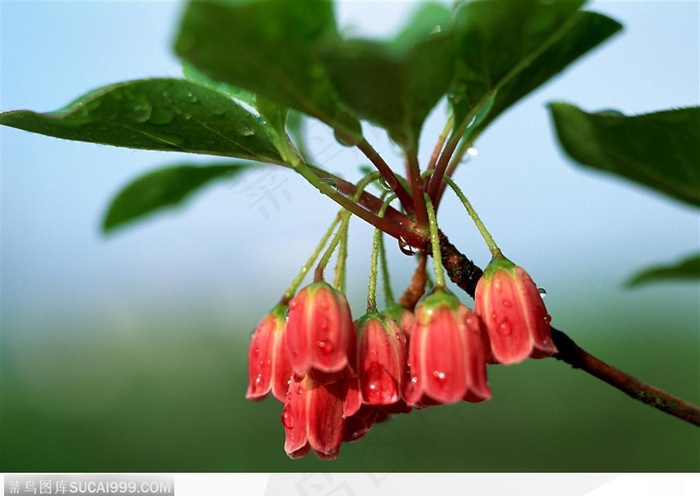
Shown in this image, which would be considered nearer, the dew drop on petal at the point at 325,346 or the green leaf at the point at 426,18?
the dew drop on petal at the point at 325,346

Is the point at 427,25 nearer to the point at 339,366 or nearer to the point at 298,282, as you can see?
the point at 298,282

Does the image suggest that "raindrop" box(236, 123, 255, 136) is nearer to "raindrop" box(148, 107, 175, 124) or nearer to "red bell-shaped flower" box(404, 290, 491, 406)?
"raindrop" box(148, 107, 175, 124)

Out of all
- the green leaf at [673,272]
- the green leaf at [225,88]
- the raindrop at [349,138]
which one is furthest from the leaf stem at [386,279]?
the green leaf at [673,272]

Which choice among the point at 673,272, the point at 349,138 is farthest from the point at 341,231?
the point at 673,272

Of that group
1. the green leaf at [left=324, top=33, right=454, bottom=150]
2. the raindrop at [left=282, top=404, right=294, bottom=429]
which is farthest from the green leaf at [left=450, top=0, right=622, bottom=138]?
the raindrop at [left=282, top=404, right=294, bottom=429]

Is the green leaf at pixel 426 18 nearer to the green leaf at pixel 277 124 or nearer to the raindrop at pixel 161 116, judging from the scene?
the green leaf at pixel 277 124
